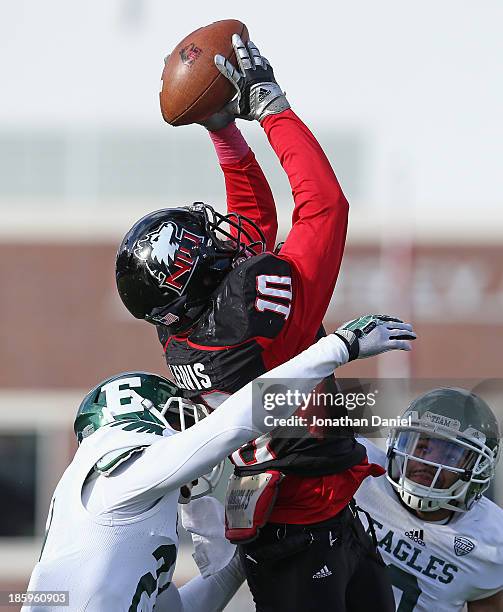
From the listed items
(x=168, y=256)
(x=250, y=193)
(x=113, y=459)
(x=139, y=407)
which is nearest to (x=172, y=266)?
(x=168, y=256)

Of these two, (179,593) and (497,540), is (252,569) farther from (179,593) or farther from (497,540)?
(497,540)

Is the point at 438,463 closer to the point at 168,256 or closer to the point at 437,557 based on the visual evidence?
the point at 437,557

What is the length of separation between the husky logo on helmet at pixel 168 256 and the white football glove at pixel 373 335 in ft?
1.47

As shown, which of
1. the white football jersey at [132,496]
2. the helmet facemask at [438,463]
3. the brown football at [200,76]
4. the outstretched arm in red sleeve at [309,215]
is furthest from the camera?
the helmet facemask at [438,463]

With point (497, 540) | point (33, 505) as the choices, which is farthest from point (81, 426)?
point (33, 505)

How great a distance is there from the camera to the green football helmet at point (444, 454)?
13.4ft

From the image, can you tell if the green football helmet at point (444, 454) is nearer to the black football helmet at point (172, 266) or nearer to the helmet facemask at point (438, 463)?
the helmet facemask at point (438, 463)

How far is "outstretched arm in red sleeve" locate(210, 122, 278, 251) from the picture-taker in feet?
13.5

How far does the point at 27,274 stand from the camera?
15273mm

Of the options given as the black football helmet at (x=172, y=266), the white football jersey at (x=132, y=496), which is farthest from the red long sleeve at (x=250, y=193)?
the white football jersey at (x=132, y=496)

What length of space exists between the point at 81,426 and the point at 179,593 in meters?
0.75

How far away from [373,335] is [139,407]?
670mm

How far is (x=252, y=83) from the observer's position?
12.1 ft

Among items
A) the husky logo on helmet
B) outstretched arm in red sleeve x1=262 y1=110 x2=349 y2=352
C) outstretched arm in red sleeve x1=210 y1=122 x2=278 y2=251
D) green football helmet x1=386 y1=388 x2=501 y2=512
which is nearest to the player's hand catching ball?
outstretched arm in red sleeve x1=262 y1=110 x2=349 y2=352
